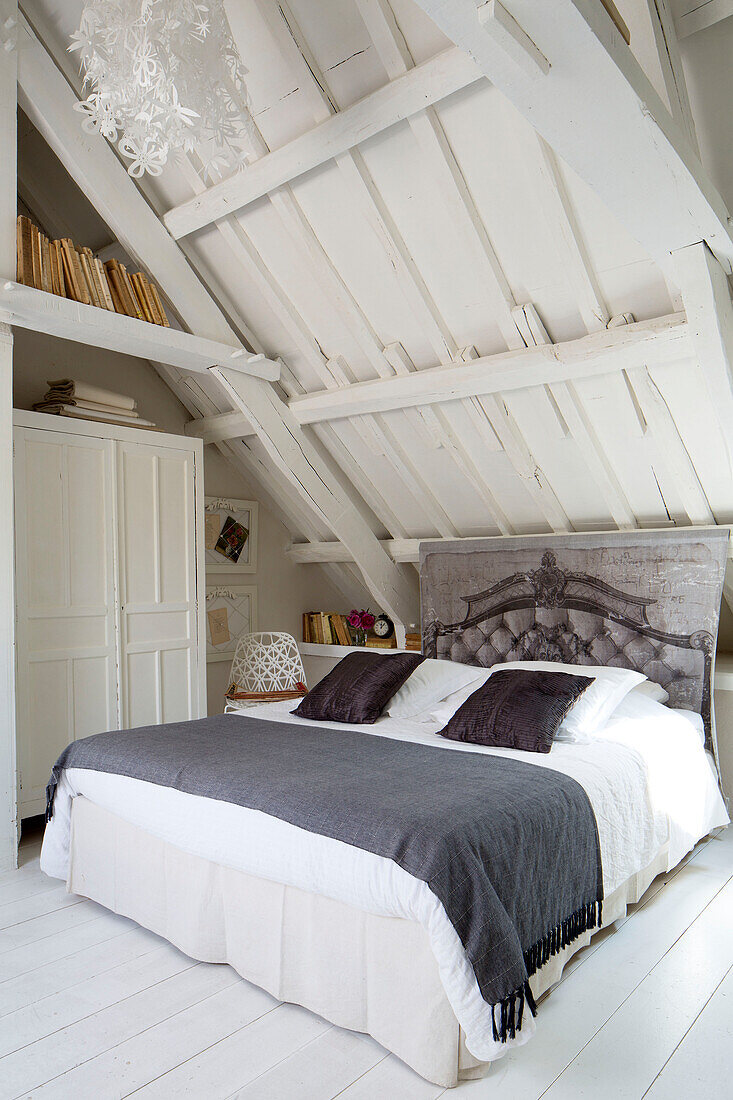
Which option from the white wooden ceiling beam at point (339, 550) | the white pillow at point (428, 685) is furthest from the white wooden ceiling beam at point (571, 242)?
the white pillow at point (428, 685)

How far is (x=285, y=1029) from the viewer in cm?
192

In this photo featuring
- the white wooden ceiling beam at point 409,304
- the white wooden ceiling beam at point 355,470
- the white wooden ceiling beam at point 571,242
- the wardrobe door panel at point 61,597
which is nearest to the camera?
the white wooden ceiling beam at point 571,242

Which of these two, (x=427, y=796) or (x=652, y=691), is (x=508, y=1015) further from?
(x=652, y=691)

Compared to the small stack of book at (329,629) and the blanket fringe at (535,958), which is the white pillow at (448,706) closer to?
the blanket fringe at (535,958)

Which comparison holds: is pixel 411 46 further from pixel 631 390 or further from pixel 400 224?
pixel 631 390

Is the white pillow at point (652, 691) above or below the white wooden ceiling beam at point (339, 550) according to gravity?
below

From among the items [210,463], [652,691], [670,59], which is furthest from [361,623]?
[670,59]

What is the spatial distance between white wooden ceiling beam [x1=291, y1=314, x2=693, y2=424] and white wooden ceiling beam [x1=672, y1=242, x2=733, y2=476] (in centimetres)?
13

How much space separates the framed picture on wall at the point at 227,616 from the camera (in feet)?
15.3

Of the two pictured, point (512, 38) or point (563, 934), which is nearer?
point (512, 38)

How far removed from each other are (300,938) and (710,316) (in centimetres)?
215

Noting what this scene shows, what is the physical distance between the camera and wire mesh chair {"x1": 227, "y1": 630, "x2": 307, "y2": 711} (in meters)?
4.26

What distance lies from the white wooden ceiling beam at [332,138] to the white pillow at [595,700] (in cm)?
206

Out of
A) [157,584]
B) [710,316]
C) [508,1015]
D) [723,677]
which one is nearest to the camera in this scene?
[508,1015]
